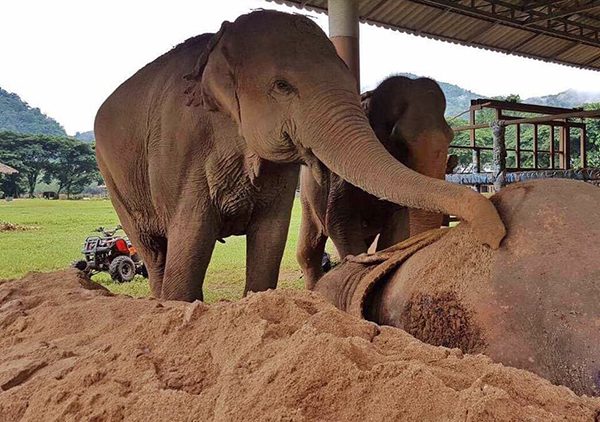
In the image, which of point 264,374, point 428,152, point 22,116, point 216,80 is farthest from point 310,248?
point 22,116

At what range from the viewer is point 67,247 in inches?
285

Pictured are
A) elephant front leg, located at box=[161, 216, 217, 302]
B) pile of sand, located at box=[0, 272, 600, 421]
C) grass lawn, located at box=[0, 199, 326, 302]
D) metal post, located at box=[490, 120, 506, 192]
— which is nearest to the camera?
pile of sand, located at box=[0, 272, 600, 421]

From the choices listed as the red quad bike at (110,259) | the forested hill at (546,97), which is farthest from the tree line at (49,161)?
the forested hill at (546,97)

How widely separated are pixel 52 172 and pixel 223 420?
10.3 metres

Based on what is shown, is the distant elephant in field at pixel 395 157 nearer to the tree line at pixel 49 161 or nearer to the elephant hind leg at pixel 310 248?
the elephant hind leg at pixel 310 248

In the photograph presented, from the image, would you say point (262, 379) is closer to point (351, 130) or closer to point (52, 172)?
point (351, 130)

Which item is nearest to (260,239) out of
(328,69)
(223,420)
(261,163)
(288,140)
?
(261,163)

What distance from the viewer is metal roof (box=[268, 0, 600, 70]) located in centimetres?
875

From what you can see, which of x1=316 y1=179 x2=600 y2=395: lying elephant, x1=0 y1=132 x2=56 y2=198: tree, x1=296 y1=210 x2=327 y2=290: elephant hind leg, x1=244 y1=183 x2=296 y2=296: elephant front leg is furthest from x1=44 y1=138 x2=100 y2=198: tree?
x1=316 y1=179 x2=600 y2=395: lying elephant

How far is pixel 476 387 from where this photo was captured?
1019 millimetres

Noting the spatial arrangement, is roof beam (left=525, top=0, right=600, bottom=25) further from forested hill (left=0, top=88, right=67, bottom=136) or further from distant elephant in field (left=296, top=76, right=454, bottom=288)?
forested hill (left=0, top=88, right=67, bottom=136)

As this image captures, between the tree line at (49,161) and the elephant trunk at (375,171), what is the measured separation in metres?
7.17

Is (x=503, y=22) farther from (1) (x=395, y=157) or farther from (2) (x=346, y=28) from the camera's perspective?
(1) (x=395, y=157)

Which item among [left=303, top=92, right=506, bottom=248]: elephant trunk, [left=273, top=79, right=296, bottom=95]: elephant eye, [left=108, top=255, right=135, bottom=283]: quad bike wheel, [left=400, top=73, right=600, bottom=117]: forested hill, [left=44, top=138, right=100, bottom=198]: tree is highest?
[left=400, top=73, right=600, bottom=117]: forested hill
